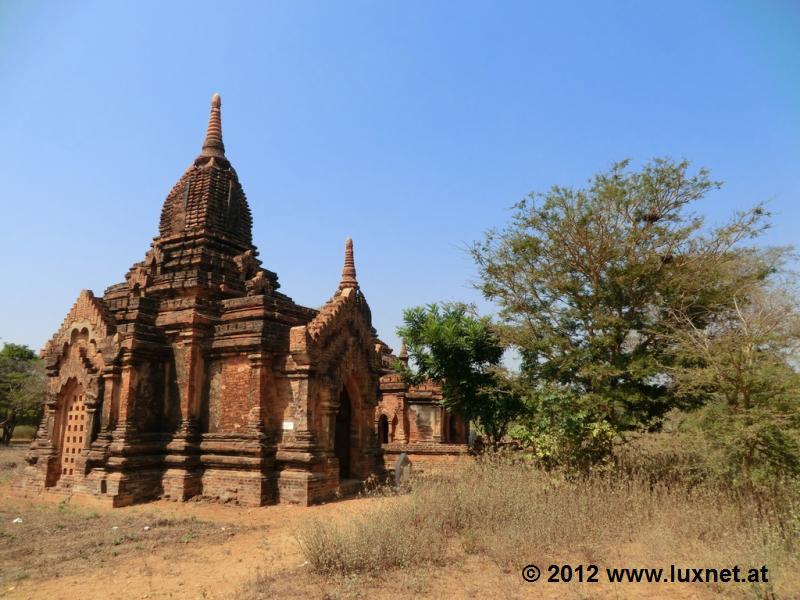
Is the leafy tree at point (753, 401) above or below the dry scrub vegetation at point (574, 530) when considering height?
above

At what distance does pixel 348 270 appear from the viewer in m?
24.8

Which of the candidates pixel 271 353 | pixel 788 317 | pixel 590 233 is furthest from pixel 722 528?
pixel 271 353

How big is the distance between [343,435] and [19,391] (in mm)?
25120

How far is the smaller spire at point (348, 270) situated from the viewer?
24312 mm

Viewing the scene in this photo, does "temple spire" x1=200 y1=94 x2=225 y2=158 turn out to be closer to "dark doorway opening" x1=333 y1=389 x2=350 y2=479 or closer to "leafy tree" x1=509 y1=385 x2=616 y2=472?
"dark doorway opening" x1=333 y1=389 x2=350 y2=479

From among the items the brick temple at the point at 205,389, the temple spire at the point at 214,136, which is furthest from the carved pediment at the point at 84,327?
the temple spire at the point at 214,136

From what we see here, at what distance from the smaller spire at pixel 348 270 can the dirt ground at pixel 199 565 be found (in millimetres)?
13246

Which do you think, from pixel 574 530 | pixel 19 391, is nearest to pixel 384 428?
pixel 574 530

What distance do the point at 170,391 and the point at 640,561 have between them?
1163 centimetres

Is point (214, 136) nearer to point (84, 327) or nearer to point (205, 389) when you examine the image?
point (84, 327)

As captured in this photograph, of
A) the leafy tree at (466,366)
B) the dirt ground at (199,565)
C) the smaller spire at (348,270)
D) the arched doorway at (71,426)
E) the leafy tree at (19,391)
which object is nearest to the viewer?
the dirt ground at (199,565)

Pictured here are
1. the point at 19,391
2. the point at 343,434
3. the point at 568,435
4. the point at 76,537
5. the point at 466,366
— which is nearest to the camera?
the point at 76,537

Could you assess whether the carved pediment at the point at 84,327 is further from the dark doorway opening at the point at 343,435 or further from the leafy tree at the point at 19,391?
the leafy tree at the point at 19,391

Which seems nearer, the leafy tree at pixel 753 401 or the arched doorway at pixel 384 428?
the leafy tree at pixel 753 401
